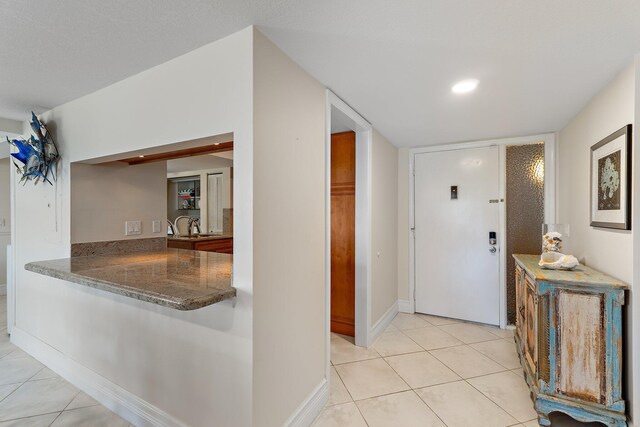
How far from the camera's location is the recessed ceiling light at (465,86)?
204 cm

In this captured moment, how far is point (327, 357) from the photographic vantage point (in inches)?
85.6

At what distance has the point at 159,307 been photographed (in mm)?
1768

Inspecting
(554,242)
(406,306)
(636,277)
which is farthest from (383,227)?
(636,277)

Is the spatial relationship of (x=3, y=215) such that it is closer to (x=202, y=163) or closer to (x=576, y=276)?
(x=202, y=163)

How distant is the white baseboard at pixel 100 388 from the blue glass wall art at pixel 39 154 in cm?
145

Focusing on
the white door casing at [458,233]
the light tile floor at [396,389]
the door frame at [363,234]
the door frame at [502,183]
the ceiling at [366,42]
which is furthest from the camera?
the white door casing at [458,233]

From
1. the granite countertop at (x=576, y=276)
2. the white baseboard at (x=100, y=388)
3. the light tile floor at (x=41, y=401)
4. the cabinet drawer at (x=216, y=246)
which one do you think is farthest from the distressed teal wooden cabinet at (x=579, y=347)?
the cabinet drawer at (x=216, y=246)

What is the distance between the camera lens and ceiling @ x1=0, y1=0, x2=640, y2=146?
4.32 feet

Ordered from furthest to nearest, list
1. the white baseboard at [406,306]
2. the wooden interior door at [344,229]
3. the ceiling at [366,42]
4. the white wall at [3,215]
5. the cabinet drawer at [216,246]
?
the white wall at [3,215] < the white baseboard at [406,306] < the cabinet drawer at [216,246] < the wooden interior door at [344,229] < the ceiling at [366,42]

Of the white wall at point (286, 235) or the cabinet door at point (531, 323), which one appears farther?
the cabinet door at point (531, 323)

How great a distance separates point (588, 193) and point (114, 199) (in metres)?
3.93

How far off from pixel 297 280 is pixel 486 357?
215 cm

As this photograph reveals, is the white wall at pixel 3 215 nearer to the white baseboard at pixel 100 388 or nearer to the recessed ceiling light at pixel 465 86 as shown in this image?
the white baseboard at pixel 100 388

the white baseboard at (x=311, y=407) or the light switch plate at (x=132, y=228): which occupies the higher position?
the light switch plate at (x=132, y=228)
